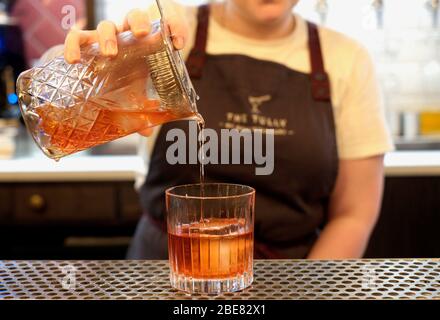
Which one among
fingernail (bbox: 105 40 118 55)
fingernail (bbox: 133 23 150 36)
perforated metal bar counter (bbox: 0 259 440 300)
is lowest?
perforated metal bar counter (bbox: 0 259 440 300)

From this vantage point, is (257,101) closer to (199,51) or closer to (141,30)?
(199,51)

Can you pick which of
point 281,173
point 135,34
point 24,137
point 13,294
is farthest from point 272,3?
point 24,137

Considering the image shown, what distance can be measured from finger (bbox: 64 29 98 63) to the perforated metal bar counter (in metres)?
0.30

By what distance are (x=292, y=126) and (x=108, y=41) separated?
0.74 meters

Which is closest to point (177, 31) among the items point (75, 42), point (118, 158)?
point (75, 42)

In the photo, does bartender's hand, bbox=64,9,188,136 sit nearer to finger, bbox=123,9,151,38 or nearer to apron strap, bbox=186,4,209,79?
finger, bbox=123,9,151,38

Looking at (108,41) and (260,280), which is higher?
(108,41)

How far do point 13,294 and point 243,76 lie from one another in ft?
3.02

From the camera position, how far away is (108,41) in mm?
939

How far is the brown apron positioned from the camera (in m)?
1.58

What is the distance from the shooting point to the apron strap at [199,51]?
1651 millimetres

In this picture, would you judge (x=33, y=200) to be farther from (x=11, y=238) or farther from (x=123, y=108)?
(x=123, y=108)

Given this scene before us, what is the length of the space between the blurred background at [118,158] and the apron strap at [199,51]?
0.56 meters

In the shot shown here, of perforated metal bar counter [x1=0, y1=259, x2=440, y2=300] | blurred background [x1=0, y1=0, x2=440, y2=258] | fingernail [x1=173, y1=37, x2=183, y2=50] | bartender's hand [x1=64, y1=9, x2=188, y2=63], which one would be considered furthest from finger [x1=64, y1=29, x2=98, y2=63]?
blurred background [x1=0, y1=0, x2=440, y2=258]
